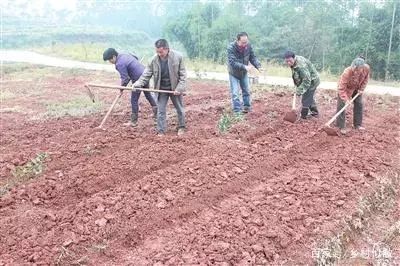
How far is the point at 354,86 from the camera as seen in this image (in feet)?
22.5

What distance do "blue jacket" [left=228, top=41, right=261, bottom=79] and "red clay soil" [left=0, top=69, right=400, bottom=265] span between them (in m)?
0.82

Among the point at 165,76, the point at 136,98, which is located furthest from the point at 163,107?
the point at 136,98

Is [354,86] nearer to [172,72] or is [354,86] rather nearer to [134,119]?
[172,72]

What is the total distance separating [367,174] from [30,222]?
150 inches

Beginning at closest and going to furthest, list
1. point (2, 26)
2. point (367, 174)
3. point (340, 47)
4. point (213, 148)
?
1. point (367, 174)
2. point (213, 148)
3. point (340, 47)
4. point (2, 26)

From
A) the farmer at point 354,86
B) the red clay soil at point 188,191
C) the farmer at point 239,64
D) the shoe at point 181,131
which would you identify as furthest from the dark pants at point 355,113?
the shoe at point 181,131

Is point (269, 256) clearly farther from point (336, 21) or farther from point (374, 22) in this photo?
point (336, 21)

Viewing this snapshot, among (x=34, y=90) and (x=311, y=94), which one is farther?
(x=34, y=90)

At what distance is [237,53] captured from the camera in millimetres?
7668

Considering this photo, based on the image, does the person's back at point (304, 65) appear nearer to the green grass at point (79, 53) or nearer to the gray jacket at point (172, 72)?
the gray jacket at point (172, 72)

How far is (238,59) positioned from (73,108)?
4.11 meters

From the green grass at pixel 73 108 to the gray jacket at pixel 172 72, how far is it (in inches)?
112

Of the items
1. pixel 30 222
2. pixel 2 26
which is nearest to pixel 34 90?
pixel 30 222

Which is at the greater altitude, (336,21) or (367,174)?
(336,21)
